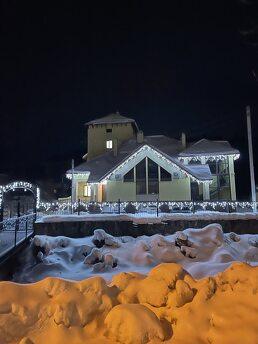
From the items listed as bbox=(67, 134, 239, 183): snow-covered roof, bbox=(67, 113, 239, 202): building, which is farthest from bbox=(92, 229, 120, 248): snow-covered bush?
bbox=(67, 134, 239, 183): snow-covered roof

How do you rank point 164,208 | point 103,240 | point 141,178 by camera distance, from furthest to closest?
point 141,178 → point 164,208 → point 103,240

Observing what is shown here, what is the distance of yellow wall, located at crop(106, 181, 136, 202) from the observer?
2825cm

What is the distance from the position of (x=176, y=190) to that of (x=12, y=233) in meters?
15.3

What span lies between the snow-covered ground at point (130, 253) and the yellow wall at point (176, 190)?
11.2m

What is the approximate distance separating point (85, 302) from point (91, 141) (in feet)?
115

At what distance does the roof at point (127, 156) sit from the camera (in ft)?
90.3

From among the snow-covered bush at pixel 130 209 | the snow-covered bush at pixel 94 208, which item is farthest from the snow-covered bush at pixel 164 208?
the snow-covered bush at pixel 94 208

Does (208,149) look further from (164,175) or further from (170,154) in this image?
(164,175)

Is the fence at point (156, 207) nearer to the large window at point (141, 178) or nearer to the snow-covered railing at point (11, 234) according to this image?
the snow-covered railing at point (11, 234)

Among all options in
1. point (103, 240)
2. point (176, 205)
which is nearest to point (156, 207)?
point (176, 205)

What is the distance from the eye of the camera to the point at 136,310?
13.3 ft

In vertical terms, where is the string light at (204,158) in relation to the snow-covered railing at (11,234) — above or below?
above

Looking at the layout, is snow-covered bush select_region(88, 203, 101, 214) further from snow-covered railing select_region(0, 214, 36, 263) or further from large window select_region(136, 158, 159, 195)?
large window select_region(136, 158, 159, 195)

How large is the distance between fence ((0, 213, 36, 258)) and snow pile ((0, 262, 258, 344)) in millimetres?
8233
